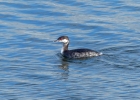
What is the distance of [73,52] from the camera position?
25.0 metres

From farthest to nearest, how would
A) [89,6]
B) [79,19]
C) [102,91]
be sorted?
[89,6]
[79,19]
[102,91]

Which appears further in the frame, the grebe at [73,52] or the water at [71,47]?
the grebe at [73,52]

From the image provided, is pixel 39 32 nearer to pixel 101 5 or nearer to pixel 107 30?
pixel 107 30

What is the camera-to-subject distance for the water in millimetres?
20406

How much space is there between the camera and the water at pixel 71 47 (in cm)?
2041

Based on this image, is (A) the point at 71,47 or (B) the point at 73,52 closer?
(B) the point at 73,52

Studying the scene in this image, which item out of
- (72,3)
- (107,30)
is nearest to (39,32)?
(107,30)

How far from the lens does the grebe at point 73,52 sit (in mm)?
24516

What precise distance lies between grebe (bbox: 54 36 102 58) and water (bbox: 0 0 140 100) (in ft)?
0.74

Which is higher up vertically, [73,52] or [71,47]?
[71,47]

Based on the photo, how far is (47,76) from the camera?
72.1ft

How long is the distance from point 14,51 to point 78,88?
5.36m

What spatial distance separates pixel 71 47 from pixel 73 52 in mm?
1778

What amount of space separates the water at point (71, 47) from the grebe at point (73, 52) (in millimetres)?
224
